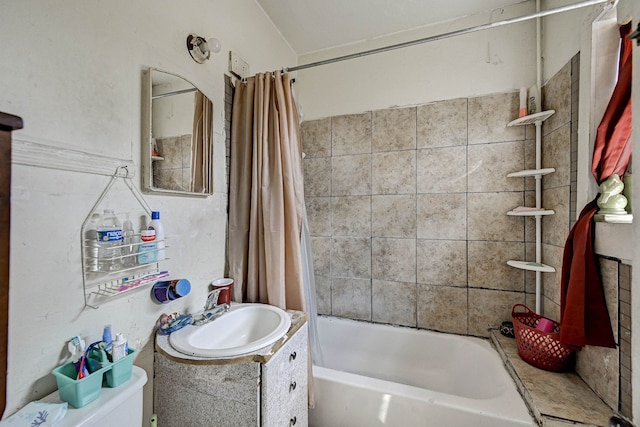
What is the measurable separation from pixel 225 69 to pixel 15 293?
1.35 m

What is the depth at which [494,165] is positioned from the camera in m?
1.71

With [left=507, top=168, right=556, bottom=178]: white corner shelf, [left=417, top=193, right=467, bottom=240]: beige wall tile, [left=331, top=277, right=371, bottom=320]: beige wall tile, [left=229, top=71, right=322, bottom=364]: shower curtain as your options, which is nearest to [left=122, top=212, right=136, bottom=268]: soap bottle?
[left=229, top=71, right=322, bottom=364]: shower curtain

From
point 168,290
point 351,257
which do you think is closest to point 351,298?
point 351,257

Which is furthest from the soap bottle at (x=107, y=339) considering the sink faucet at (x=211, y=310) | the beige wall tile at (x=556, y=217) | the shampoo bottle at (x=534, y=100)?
the shampoo bottle at (x=534, y=100)

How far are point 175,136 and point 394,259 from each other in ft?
5.37

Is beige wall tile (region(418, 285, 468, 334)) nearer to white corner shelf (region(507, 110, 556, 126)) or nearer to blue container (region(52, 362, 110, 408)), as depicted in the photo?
white corner shelf (region(507, 110, 556, 126))

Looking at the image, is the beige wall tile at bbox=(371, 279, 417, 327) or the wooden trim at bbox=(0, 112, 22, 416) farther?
the beige wall tile at bbox=(371, 279, 417, 327)

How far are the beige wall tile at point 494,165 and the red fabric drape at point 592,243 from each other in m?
0.53

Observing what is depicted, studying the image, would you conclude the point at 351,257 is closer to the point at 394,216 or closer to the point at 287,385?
the point at 394,216

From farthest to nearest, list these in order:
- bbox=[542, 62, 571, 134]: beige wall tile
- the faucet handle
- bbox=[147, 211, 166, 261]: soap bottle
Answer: bbox=[542, 62, 571, 134]: beige wall tile → the faucet handle → bbox=[147, 211, 166, 261]: soap bottle

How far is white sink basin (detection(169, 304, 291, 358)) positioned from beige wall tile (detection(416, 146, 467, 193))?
1367mm

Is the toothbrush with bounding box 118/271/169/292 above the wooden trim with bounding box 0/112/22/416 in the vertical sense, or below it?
below

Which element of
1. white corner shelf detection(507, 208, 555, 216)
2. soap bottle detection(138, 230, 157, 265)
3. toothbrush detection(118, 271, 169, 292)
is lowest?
toothbrush detection(118, 271, 169, 292)

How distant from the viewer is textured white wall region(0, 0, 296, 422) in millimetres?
665
